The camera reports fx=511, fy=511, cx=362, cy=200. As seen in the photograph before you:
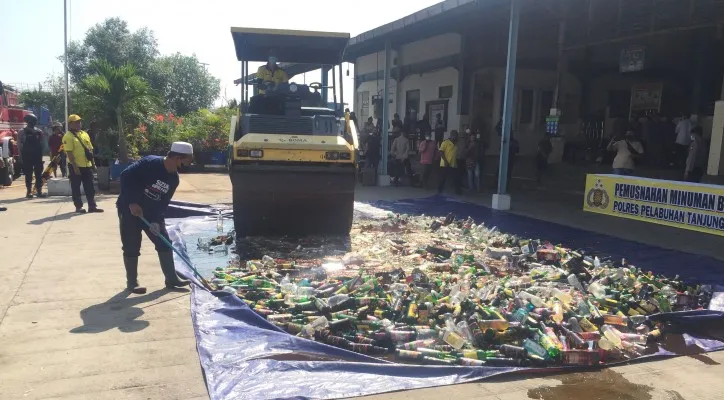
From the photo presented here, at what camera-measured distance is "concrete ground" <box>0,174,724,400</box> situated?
143 inches

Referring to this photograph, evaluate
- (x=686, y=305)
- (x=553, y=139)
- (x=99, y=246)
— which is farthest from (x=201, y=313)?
(x=553, y=139)

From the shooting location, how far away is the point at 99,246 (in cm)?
755

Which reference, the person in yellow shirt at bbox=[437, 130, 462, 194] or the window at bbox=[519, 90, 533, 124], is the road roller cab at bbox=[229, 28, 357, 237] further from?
the window at bbox=[519, 90, 533, 124]

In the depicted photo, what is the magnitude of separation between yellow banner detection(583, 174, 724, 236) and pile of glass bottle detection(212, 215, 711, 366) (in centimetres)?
241

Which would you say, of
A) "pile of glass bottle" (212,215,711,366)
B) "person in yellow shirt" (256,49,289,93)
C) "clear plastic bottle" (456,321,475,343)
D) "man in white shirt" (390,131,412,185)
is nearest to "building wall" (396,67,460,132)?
"man in white shirt" (390,131,412,185)

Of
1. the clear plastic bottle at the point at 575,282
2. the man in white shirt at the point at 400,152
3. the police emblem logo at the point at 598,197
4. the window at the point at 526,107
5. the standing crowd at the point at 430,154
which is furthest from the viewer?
the window at the point at 526,107

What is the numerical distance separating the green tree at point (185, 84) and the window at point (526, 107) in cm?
3035

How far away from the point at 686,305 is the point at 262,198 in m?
5.62

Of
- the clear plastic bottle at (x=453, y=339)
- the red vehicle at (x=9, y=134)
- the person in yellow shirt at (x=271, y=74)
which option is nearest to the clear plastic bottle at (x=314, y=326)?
the clear plastic bottle at (x=453, y=339)

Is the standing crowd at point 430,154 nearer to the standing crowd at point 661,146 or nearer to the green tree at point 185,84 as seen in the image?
the standing crowd at point 661,146

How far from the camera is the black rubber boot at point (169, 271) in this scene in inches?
224

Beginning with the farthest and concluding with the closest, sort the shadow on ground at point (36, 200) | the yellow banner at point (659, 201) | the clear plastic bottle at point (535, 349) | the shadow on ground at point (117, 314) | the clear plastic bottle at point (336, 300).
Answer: the shadow on ground at point (36, 200), the yellow banner at point (659, 201), the clear plastic bottle at point (336, 300), the shadow on ground at point (117, 314), the clear plastic bottle at point (535, 349)

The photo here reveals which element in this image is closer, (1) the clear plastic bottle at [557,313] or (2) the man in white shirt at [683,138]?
(1) the clear plastic bottle at [557,313]

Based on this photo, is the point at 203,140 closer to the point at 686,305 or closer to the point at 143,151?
the point at 143,151
